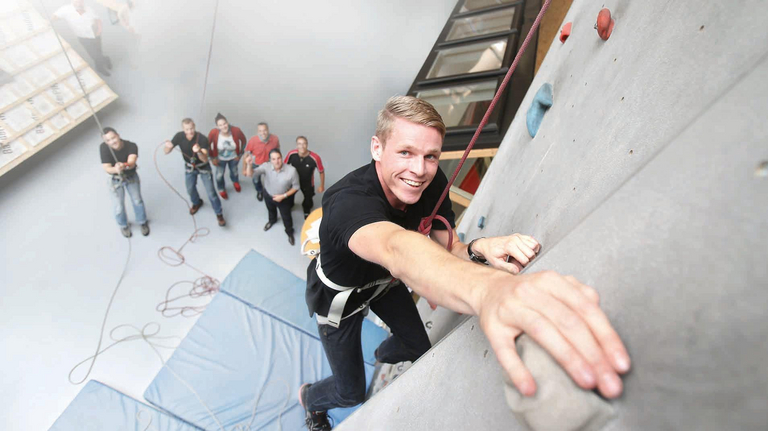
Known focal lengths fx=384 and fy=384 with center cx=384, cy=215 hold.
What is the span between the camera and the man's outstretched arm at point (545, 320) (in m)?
0.41

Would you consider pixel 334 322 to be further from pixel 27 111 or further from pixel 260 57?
pixel 260 57

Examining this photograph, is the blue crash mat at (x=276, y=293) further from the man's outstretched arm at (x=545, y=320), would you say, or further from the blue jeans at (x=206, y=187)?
the man's outstretched arm at (x=545, y=320)

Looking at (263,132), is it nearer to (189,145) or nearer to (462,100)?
(189,145)

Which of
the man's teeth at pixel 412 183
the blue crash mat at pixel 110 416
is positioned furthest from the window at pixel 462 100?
the blue crash mat at pixel 110 416

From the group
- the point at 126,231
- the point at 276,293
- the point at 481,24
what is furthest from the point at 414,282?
the point at 481,24

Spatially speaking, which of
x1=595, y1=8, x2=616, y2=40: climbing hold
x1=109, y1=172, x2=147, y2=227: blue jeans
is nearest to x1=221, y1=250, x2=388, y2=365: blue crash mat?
x1=109, y1=172, x2=147, y2=227: blue jeans

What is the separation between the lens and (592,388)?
16.8 inches

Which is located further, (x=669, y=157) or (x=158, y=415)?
(x=158, y=415)

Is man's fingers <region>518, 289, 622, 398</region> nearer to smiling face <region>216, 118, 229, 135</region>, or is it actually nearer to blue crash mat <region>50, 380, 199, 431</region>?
blue crash mat <region>50, 380, 199, 431</region>

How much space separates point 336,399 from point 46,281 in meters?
2.67

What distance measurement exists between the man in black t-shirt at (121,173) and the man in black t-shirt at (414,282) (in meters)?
2.35

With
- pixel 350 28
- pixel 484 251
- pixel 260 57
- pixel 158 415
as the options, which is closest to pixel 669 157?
pixel 484 251

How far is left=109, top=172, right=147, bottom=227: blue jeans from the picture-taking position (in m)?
3.26

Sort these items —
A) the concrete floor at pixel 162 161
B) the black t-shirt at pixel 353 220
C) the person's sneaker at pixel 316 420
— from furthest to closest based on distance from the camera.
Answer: the concrete floor at pixel 162 161, the person's sneaker at pixel 316 420, the black t-shirt at pixel 353 220
